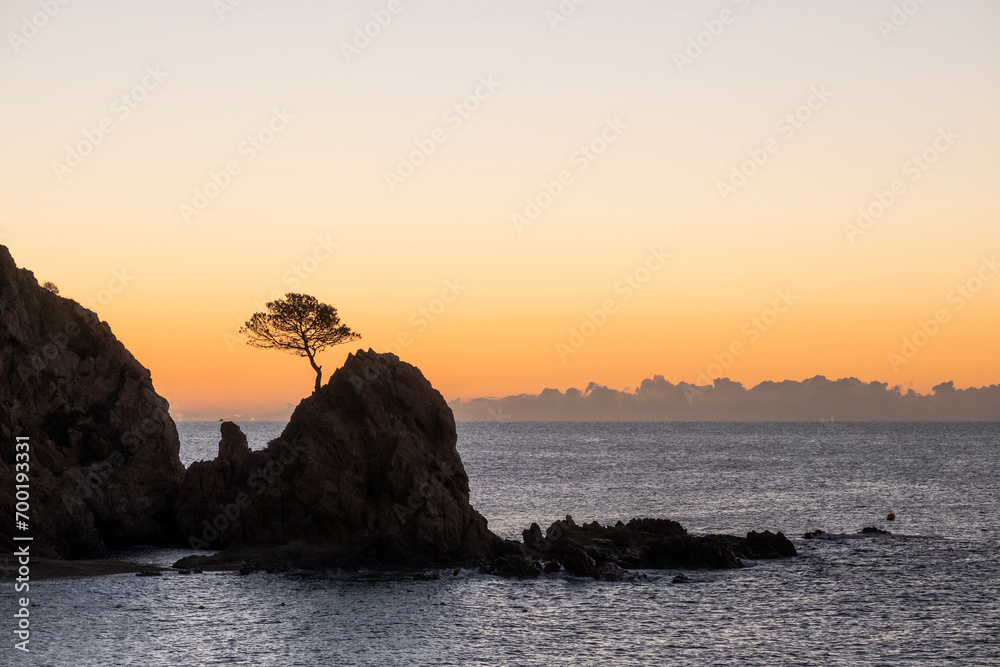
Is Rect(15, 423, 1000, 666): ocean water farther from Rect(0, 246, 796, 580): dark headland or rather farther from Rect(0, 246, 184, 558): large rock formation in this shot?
Rect(0, 246, 184, 558): large rock formation

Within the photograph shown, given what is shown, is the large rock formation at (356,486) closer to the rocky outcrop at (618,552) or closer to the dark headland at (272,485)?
the dark headland at (272,485)

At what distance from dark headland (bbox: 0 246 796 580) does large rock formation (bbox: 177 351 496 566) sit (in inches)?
3.3

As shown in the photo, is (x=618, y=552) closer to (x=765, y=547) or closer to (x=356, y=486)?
(x=765, y=547)

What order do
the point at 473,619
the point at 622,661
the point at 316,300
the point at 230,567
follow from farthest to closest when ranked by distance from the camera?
the point at 316,300 → the point at 230,567 → the point at 473,619 → the point at 622,661

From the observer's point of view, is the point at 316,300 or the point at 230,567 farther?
the point at 316,300

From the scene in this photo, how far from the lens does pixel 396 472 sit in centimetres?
5300

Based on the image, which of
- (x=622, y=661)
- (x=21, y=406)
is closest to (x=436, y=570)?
(x=622, y=661)

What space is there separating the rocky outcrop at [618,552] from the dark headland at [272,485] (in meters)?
0.10

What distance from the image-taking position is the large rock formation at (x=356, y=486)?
5212 centimetres

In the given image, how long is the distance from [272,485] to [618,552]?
2123cm

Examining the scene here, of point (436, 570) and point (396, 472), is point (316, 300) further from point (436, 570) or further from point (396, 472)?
point (436, 570)

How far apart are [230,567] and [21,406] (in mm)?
17394

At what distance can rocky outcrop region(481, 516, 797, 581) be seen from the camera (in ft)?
164

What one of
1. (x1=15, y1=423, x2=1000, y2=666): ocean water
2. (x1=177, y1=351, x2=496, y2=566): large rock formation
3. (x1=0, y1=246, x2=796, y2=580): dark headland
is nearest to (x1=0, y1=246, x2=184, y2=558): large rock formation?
(x1=0, y1=246, x2=796, y2=580): dark headland
